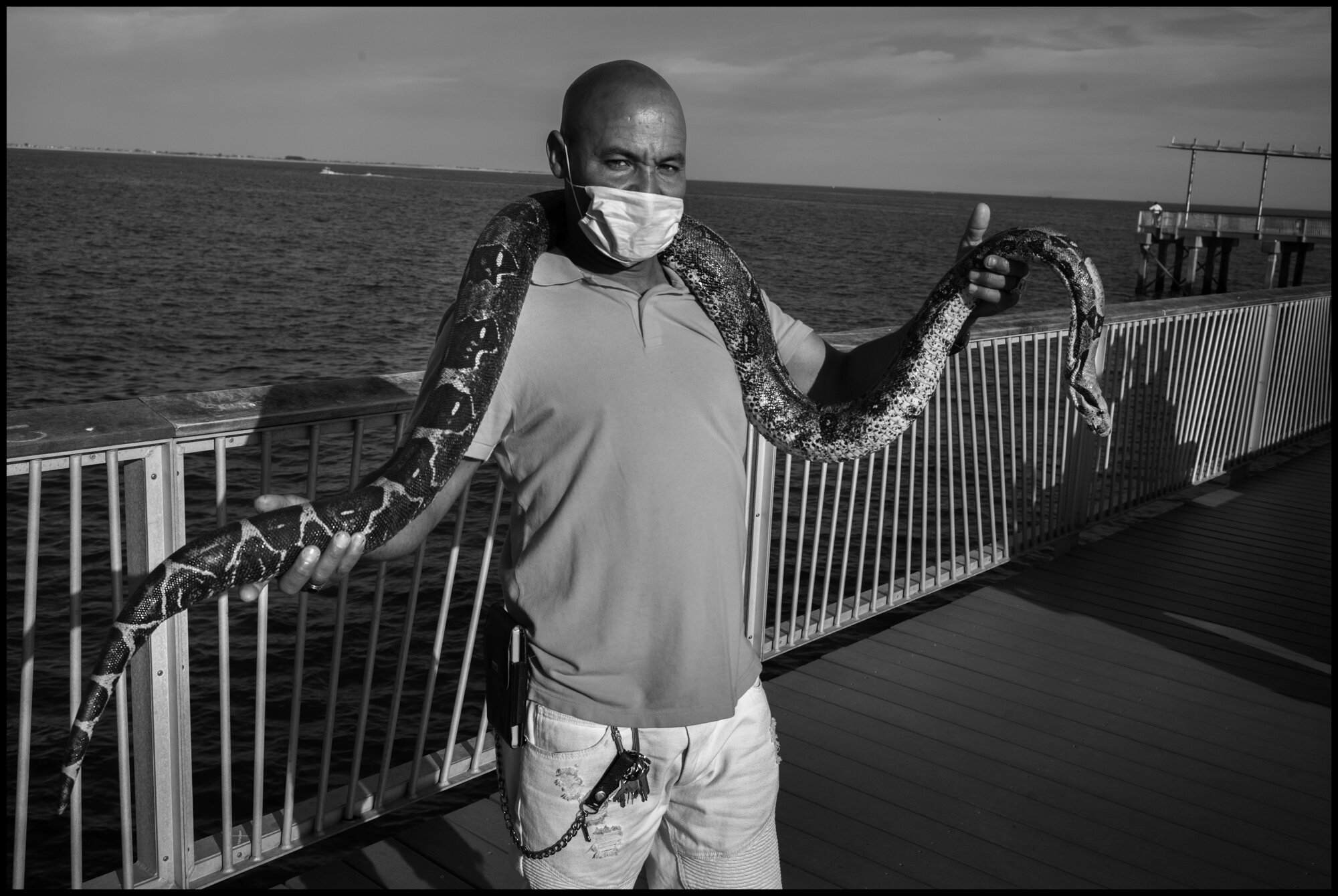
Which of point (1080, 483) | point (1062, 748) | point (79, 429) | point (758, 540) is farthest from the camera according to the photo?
point (1080, 483)

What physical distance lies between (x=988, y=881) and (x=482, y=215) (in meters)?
104

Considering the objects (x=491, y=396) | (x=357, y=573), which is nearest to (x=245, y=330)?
(x=357, y=573)

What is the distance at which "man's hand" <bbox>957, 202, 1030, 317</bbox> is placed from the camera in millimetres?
2818

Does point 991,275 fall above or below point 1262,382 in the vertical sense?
above

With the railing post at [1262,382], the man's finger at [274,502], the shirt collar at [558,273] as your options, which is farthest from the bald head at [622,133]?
the railing post at [1262,382]

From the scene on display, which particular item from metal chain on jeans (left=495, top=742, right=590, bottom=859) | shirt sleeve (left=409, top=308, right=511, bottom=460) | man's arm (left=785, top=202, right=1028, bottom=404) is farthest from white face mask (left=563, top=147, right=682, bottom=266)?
metal chain on jeans (left=495, top=742, right=590, bottom=859)

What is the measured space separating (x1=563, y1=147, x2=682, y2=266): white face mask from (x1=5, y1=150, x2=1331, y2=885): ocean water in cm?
200

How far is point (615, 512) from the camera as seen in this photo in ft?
7.20

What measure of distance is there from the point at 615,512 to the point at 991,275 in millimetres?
1302

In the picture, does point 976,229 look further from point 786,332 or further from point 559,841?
point 559,841

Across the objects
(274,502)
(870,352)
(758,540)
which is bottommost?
(758,540)

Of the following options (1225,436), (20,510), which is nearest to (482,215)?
(20,510)

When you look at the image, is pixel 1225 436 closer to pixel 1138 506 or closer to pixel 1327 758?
pixel 1138 506

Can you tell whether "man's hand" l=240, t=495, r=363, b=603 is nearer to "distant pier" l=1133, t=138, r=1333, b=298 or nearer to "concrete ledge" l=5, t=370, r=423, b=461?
"concrete ledge" l=5, t=370, r=423, b=461
